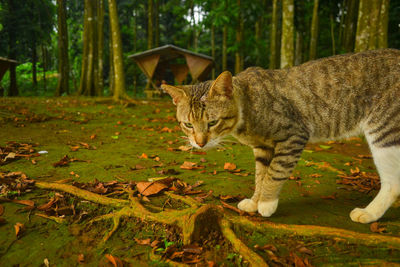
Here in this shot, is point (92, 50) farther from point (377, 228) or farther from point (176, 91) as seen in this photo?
point (377, 228)

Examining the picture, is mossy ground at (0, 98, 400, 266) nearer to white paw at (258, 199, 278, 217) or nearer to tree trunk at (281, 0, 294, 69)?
white paw at (258, 199, 278, 217)

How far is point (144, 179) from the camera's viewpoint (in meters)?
3.30

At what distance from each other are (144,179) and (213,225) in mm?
1401

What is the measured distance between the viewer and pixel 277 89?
10.1 feet

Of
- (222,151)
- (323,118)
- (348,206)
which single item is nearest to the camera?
(348,206)

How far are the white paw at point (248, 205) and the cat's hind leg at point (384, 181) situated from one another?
37.1 inches

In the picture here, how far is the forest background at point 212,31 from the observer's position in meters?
8.08

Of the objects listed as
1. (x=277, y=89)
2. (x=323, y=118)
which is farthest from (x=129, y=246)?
(x=323, y=118)

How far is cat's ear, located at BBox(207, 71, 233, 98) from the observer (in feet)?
8.82

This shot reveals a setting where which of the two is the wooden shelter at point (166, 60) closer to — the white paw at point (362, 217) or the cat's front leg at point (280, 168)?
the cat's front leg at point (280, 168)

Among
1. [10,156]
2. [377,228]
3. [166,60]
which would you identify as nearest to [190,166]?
[377,228]

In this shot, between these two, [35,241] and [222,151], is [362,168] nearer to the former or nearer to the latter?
[222,151]

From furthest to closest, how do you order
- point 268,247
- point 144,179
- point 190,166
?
point 190,166 < point 144,179 < point 268,247

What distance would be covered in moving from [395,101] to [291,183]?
1.50m
